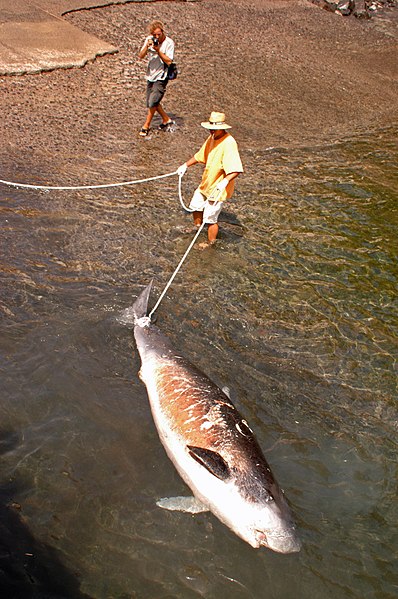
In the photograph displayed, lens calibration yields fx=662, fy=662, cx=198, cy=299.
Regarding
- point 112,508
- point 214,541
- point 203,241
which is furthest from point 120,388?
point 203,241

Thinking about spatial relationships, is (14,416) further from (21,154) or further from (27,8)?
(27,8)

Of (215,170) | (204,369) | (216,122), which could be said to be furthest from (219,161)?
(204,369)

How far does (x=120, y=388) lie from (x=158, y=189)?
4540 mm

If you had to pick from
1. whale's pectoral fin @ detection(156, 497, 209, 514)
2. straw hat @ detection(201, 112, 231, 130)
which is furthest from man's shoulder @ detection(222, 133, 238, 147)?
whale's pectoral fin @ detection(156, 497, 209, 514)

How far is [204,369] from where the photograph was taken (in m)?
6.72

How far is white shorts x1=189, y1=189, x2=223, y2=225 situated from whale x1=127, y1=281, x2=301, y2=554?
3.11m

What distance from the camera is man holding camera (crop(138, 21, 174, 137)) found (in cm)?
1087

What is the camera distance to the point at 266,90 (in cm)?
1433

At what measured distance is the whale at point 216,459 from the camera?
4.75m

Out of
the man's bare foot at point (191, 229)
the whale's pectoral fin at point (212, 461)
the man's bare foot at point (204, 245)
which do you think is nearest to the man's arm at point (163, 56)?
the man's bare foot at point (191, 229)

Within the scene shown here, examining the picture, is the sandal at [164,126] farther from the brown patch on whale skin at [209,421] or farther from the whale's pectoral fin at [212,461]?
the whale's pectoral fin at [212,461]

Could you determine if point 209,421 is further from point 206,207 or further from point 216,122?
point 216,122

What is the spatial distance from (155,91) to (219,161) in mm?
3544

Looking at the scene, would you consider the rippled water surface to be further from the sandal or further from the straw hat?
the sandal
